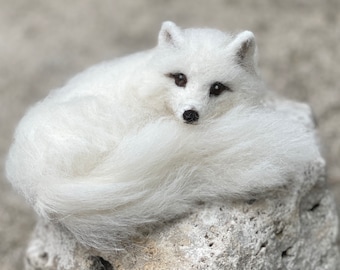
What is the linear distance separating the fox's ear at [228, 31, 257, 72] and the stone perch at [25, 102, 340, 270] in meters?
0.24

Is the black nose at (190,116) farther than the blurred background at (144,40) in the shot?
No

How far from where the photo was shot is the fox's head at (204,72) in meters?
0.95

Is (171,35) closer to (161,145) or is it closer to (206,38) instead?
(206,38)

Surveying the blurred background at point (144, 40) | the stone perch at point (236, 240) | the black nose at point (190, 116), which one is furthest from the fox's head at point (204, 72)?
the blurred background at point (144, 40)

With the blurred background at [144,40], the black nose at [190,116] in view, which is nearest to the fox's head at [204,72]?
the black nose at [190,116]

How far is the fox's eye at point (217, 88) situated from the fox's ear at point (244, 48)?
0.05 metres

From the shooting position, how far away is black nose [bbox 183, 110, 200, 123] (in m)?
0.94

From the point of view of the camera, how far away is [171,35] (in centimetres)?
99

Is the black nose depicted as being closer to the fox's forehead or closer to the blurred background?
the fox's forehead

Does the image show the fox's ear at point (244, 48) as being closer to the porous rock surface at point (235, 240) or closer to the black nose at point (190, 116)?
Answer: the black nose at point (190, 116)

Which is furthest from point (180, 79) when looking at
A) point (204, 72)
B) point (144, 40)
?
point (144, 40)

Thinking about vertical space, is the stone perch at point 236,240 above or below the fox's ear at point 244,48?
below

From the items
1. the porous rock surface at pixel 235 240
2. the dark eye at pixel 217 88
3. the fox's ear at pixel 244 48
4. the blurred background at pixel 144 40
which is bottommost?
the porous rock surface at pixel 235 240

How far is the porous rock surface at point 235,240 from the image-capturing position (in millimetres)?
948
